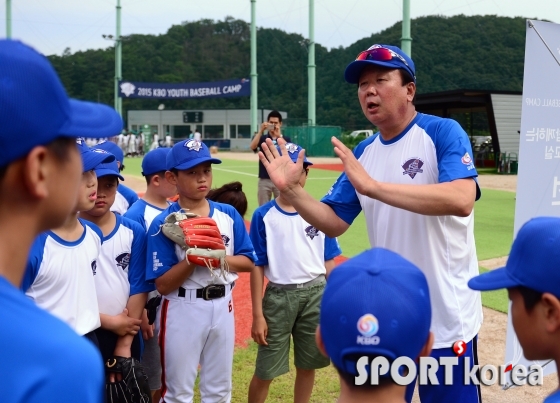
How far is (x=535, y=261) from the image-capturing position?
1.89 meters

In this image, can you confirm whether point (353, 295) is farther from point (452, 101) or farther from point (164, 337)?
point (452, 101)

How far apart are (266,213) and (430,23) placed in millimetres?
47137

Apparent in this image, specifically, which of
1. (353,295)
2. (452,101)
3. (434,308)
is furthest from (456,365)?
(452,101)

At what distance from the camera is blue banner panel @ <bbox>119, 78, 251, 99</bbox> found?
47.7 m

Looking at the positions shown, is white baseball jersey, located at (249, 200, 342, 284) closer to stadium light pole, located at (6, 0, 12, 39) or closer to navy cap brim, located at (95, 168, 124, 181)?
navy cap brim, located at (95, 168, 124, 181)

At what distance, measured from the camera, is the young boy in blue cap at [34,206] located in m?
1.06

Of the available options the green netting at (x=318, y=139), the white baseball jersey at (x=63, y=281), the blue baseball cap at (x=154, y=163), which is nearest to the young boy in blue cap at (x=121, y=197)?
the blue baseball cap at (x=154, y=163)

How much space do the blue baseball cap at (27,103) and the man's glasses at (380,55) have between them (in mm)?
2217

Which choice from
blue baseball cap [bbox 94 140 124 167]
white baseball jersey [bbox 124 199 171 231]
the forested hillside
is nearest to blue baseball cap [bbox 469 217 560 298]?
white baseball jersey [bbox 124 199 171 231]

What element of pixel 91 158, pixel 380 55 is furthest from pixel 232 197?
pixel 380 55

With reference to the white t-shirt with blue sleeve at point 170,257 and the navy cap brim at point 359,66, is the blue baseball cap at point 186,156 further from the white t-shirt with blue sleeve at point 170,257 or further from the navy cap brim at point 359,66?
the navy cap brim at point 359,66

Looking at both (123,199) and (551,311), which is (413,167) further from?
(123,199)

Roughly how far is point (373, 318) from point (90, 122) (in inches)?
35.2

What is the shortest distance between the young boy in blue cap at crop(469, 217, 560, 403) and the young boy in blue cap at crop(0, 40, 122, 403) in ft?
4.35
